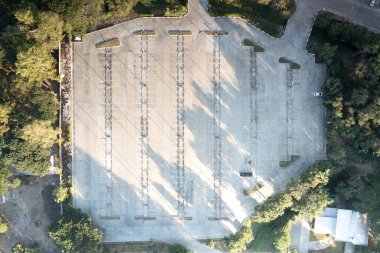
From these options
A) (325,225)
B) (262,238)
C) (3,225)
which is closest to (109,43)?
(3,225)

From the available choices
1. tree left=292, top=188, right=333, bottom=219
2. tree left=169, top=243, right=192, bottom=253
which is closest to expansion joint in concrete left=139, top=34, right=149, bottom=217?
tree left=169, top=243, right=192, bottom=253

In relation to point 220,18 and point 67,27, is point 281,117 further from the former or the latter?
point 67,27

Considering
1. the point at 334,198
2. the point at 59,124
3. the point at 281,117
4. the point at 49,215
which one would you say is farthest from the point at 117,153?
the point at 334,198

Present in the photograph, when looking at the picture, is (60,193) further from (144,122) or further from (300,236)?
(300,236)

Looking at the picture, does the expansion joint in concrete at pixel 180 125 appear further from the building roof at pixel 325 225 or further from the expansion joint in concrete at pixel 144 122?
the building roof at pixel 325 225

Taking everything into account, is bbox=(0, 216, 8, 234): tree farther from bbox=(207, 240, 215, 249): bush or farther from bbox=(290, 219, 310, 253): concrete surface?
bbox=(290, 219, 310, 253): concrete surface
